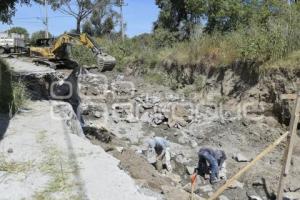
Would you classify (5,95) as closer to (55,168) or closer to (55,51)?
(55,168)

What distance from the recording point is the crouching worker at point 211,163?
1101cm

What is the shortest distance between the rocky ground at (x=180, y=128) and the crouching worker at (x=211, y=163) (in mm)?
277

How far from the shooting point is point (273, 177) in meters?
10.9

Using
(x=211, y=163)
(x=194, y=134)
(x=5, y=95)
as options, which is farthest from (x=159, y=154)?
(x=5, y=95)

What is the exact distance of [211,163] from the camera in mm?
11023

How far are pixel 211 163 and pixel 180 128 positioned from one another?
4.78 m

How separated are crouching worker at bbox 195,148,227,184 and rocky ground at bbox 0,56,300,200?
277 millimetres

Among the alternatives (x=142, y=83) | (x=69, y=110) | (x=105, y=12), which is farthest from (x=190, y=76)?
(x=105, y=12)

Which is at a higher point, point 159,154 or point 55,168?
point 55,168

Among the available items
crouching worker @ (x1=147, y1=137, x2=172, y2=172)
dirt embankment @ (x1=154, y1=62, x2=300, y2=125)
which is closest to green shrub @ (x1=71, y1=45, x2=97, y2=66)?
dirt embankment @ (x1=154, y1=62, x2=300, y2=125)

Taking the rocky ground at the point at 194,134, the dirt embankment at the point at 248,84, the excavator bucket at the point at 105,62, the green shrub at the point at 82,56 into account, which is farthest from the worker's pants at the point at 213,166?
the green shrub at the point at 82,56

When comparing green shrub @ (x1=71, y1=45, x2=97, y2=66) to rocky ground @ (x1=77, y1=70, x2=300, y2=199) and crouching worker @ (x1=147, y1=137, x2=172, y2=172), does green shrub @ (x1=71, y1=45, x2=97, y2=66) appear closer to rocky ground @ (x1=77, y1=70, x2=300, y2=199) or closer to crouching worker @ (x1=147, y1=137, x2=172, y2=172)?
rocky ground @ (x1=77, y1=70, x2=300, y2=199)

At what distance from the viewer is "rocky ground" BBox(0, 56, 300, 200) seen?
10.3 metres

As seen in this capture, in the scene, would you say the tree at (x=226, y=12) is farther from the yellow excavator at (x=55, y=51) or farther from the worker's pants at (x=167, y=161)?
the worker's pants at (x=167, y=161)
